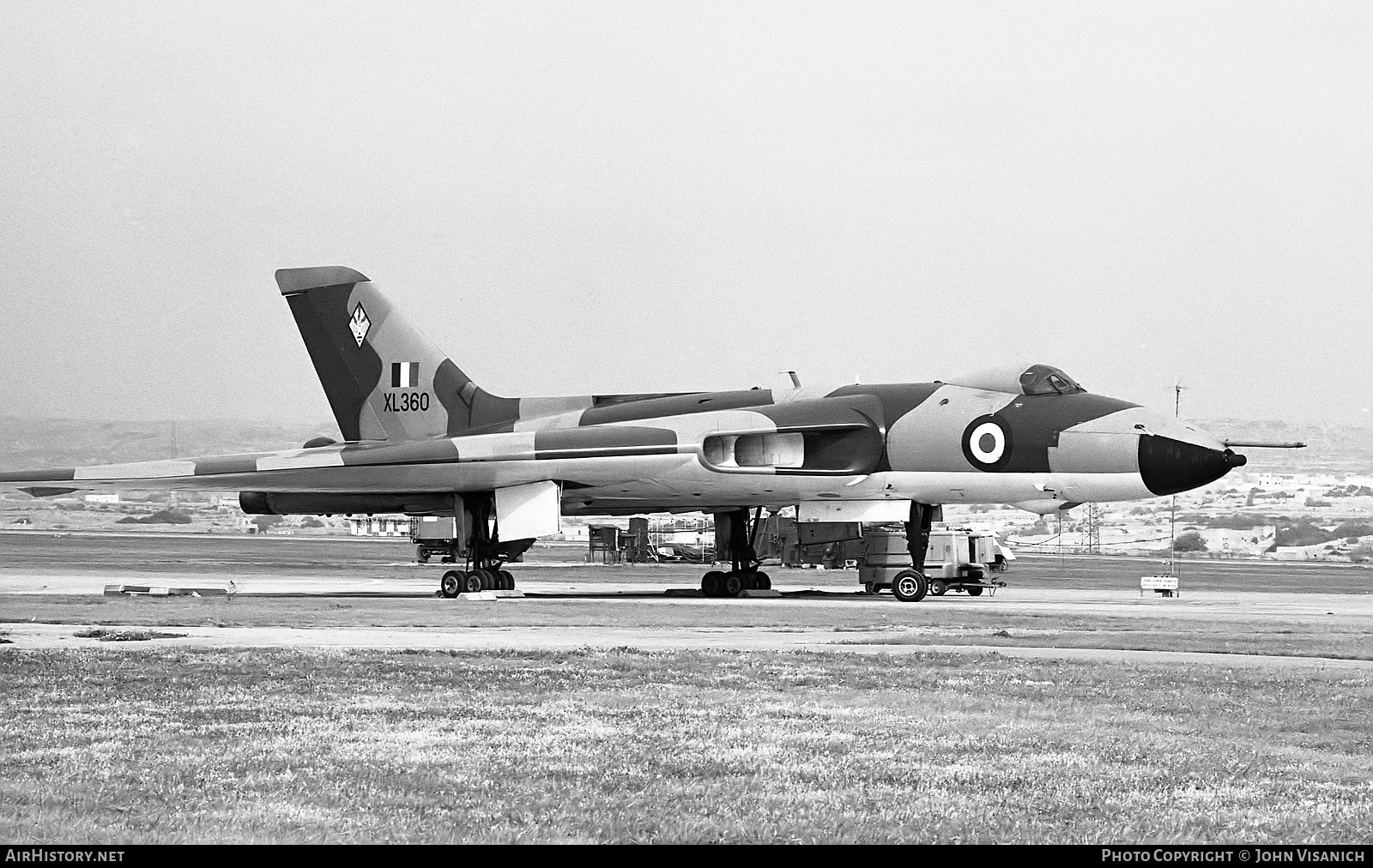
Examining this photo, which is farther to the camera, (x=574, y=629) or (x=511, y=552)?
(x=511, y=552)

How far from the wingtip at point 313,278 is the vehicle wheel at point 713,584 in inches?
398

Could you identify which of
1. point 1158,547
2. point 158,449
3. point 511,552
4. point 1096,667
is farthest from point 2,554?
point 1158,547

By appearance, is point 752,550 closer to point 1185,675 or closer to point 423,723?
point 1185,675

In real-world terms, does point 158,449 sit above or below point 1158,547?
above

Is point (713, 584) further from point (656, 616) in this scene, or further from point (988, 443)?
point (656, 616)

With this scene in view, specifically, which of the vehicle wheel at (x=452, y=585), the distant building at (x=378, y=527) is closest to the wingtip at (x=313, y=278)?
the vehicle wheel at (x=452, y=585)

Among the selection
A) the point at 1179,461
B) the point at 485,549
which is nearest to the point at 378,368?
the point at 485,549

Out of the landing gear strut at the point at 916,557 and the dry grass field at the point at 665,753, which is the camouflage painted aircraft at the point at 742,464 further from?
the dry grass field at the point at 665,753

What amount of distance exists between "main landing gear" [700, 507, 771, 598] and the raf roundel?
5589 millimetres

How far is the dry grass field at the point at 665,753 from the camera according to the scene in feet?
22.9

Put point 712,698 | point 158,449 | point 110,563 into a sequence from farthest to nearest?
point 158,449, point 110,563, point 712,698

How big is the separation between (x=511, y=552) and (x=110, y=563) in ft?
61.9

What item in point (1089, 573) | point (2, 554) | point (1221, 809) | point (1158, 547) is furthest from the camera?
point (1158, 547)

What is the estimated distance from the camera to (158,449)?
100188 mm
